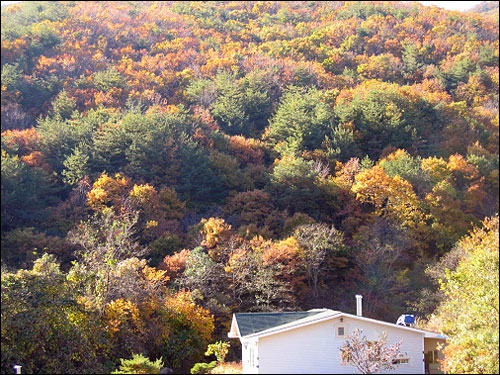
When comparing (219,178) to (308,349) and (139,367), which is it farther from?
(139,367)

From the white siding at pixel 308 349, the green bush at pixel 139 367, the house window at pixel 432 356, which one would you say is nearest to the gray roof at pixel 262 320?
the white siding at pixel 308 349

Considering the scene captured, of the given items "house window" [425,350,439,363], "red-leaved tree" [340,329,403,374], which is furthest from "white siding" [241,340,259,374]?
"house window" [425,350,439,363]

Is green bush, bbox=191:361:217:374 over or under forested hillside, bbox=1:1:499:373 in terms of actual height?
under

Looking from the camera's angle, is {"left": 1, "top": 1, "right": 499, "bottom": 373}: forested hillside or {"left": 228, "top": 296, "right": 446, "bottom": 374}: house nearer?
{"left": 228, "top": 296, "right": 446, "bottom": 374}: house

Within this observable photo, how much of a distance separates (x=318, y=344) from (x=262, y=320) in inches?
120

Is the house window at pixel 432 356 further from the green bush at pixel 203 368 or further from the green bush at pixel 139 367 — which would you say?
the green bush at pixel 139 367

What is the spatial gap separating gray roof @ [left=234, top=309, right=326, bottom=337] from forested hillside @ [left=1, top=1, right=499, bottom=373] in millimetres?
3041

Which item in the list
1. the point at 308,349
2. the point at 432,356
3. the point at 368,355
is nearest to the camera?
the point at 368,355

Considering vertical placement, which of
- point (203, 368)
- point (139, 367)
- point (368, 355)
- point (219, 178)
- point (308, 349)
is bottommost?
point (203, 368)

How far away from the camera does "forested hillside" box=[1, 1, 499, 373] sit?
25.8 m

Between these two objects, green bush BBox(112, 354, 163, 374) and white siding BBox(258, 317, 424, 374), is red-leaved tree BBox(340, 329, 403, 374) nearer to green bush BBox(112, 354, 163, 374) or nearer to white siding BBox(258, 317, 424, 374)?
white siding BBox(258, 317, 424, 374)

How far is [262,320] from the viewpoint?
23.4 meters

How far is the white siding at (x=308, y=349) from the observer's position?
20.9 metres

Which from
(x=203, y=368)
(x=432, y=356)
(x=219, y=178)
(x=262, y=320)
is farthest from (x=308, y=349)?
(x=219, y=178)
